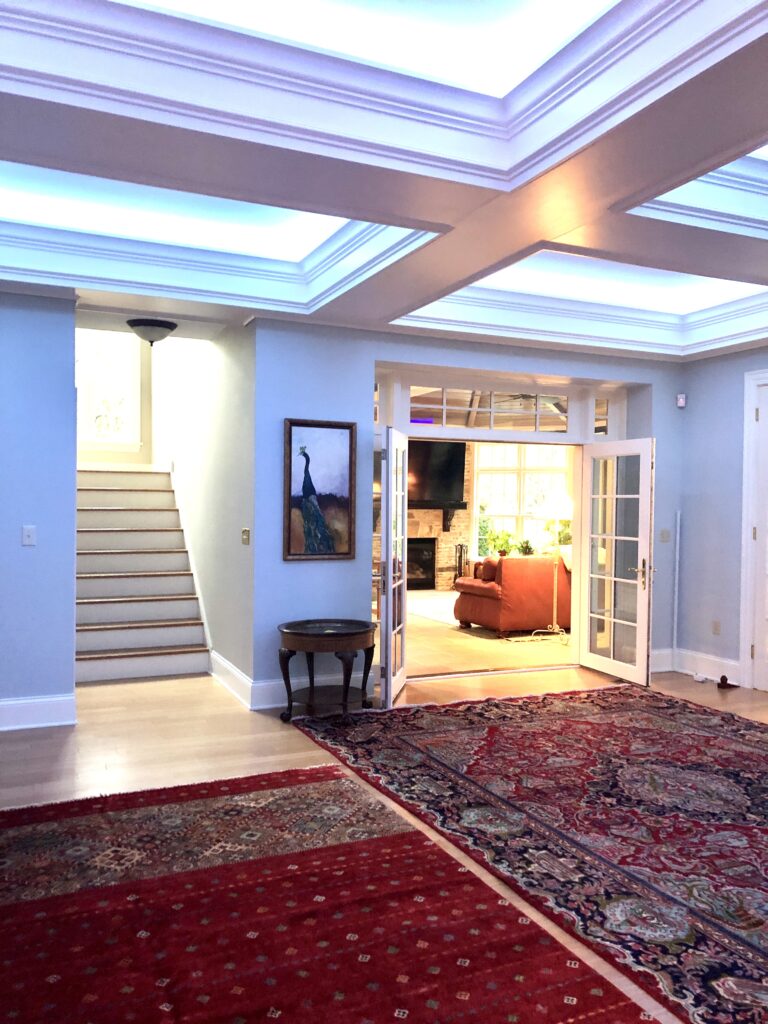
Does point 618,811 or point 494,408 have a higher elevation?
point 494,408

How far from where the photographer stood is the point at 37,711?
499cm

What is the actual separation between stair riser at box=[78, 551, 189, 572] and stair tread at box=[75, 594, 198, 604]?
311 mm

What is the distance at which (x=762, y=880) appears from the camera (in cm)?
310

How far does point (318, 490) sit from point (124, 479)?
3.28m

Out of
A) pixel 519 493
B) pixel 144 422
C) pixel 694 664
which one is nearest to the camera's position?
pixel 694 664

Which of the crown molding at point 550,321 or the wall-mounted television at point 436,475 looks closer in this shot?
the crown molding at point 550,321

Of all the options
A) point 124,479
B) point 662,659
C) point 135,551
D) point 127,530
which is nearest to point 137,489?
point 124,479

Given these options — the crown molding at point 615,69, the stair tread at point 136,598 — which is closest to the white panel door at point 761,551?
the crown molding at point 615,69

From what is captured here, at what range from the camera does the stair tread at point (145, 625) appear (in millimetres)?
6441

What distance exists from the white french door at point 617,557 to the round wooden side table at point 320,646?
7.06 feet

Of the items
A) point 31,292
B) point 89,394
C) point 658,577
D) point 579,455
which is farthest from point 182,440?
point 658,577

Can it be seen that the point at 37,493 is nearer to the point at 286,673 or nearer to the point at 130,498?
the point at 286,673

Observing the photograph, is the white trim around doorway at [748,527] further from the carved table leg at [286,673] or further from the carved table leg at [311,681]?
the carved table leg at [286,673]

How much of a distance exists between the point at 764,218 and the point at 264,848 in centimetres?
340
